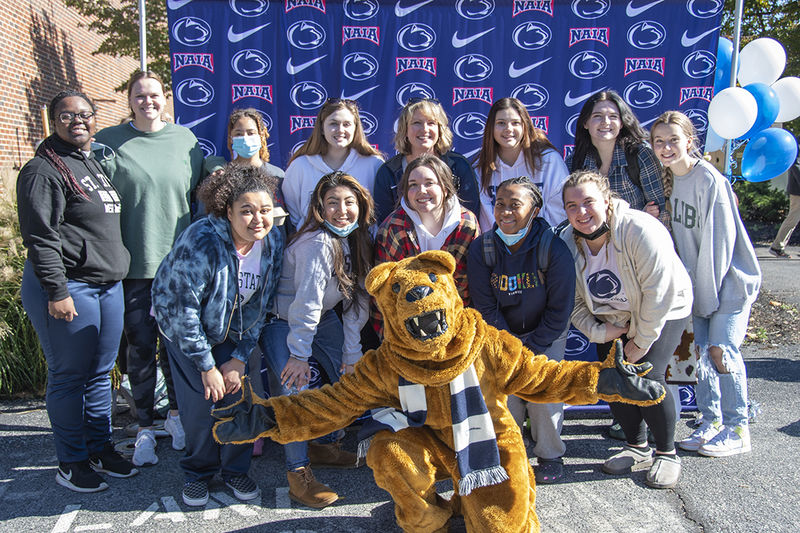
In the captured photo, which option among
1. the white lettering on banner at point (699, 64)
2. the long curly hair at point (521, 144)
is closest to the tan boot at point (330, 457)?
the long curly hair at point (521, 144)

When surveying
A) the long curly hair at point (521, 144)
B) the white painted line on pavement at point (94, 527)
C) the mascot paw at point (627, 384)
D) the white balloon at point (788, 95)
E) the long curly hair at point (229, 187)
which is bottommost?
the white painted line on pavement at point (94, 527)

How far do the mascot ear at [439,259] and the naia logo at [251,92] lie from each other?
2.73 metres

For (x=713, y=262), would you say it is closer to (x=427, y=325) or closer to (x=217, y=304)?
(x=427, y=325)

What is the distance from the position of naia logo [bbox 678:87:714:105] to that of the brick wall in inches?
396

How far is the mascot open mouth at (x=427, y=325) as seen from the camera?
7.99 ft

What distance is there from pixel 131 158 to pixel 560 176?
271cm

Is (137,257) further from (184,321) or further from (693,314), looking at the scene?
(693,314)

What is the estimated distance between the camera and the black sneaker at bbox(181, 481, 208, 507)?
317 cm

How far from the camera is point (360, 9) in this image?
463 cm

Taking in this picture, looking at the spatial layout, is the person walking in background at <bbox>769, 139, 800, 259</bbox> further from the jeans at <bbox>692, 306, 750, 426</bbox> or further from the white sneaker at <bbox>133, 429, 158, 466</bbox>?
the white sneaker at <bbox>133, 429, 158, 466</bbox>

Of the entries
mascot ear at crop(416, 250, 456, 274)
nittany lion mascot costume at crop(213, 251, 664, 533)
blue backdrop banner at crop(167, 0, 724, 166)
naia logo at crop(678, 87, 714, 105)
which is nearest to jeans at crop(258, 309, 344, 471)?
nittany lion mascot costume at crop(213, 251, 664, 533)

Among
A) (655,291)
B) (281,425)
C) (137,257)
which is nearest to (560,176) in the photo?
(655,291)

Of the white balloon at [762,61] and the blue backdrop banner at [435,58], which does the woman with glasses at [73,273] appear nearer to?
the blue backdrop banner at [435,58]

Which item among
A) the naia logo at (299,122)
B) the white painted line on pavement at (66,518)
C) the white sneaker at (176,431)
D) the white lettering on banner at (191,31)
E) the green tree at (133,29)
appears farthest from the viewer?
the green tree at (133,29)
